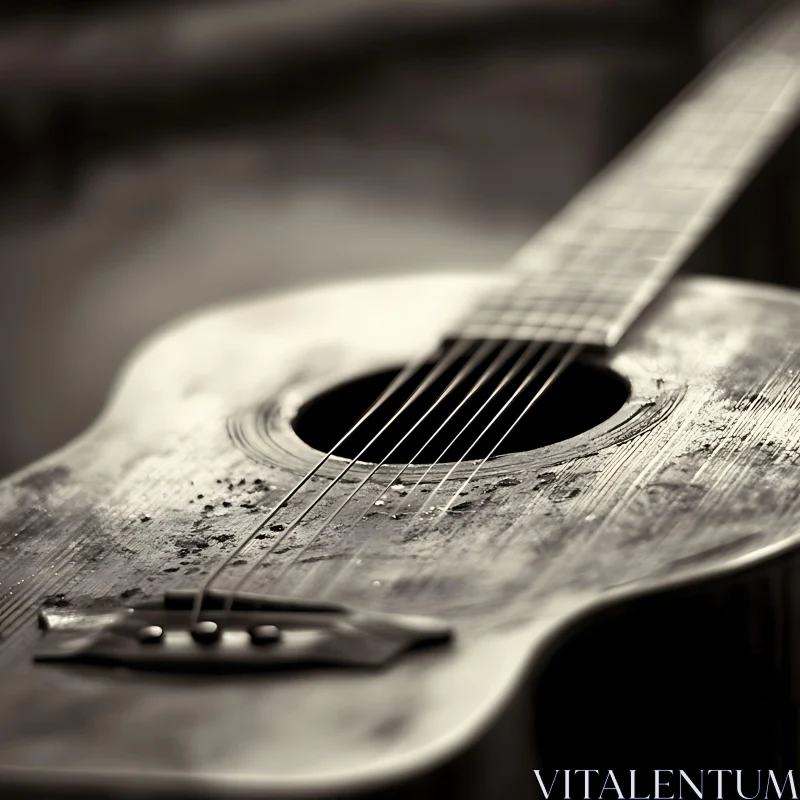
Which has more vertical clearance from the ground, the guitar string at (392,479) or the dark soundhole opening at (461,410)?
the guitar string at (392,479)

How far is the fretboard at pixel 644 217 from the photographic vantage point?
95cm

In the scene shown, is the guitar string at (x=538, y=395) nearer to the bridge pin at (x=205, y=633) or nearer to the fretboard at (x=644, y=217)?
the fretboard at (x=644, y=217)

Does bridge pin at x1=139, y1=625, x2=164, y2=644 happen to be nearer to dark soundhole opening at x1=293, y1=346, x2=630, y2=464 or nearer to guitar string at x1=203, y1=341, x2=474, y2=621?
guitar string at x1=203, y1=341, x2=474, y2=621

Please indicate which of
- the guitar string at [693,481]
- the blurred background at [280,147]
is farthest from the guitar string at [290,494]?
the blurred background at [280,147]

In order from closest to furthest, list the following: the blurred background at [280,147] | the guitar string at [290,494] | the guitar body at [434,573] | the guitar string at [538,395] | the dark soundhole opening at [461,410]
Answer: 1. the guitar body at [434,573]
2. the guitar string at [290,494]
3. the guitar string at [538,395]
4. the dark soundhole opening at [461,410]
5. the blurred background at [280,147]

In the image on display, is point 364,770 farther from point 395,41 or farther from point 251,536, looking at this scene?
point 395,41

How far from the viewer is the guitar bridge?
541 mm

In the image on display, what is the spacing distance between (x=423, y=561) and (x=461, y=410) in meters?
0.29

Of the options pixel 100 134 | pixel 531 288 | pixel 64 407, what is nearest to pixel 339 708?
pixel 531 288

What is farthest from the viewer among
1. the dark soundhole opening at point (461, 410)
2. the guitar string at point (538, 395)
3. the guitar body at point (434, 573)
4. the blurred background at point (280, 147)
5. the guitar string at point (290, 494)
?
the blurred background at point (280, 147)

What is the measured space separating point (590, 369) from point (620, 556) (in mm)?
286

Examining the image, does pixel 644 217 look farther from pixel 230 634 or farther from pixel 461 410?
pixel 230 634

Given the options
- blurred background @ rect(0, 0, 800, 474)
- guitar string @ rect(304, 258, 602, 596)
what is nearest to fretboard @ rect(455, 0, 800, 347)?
guitar string @ rect(304, 258, 602, 596)

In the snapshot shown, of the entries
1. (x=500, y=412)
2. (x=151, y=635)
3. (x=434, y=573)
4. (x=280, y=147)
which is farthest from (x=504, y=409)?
(x=280, y=147)
